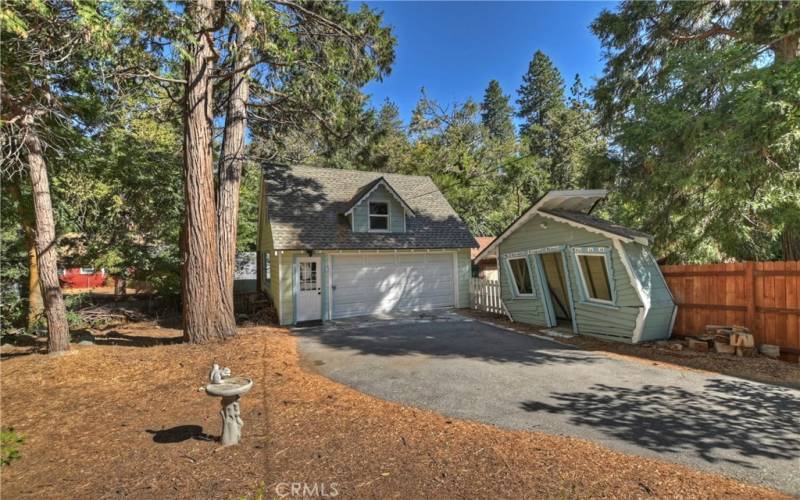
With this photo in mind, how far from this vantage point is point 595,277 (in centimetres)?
948

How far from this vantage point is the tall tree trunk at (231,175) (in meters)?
9.33

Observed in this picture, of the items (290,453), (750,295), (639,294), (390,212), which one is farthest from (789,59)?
(290,453)

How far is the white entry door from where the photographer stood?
13156mm

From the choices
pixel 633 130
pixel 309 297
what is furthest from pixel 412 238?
pixel 633 130

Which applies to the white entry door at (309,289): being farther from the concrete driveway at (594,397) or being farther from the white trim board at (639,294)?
the white trim board at (639,294)

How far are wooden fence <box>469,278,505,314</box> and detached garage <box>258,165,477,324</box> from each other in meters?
0.60

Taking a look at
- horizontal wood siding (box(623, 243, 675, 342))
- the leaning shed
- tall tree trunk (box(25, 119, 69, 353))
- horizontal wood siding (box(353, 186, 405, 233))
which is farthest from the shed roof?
tall tree trunk (box(25, 119, 69, 353))

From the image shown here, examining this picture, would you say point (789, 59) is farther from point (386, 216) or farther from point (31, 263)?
point (31, 263)

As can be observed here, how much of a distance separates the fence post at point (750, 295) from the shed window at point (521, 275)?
4.74 metres

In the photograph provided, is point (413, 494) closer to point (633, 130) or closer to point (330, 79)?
point (330, 79)

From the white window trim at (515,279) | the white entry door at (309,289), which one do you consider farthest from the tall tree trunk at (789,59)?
the white entry door at (309,289)

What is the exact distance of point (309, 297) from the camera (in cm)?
1334

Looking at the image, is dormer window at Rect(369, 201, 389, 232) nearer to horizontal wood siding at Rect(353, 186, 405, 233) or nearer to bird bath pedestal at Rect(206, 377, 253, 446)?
horizontal wood siding at Rect(353, 186, 405, 233)

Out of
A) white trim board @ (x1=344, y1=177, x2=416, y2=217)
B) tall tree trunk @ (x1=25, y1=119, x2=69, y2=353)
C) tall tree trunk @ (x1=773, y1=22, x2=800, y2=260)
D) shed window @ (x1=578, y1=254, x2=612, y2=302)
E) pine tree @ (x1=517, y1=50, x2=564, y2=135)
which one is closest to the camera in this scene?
tall tree trunk @ (x1=25, y1=119, x2=69, y2=353)
